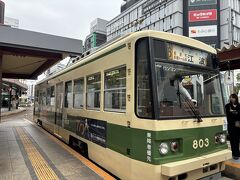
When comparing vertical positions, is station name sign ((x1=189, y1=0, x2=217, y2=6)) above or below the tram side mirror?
above

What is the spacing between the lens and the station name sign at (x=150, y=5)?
143ft

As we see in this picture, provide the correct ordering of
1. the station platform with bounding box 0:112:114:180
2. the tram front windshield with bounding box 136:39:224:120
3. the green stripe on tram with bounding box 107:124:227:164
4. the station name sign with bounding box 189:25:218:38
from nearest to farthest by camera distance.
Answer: the green stripe on tram with bounding box 107:124:227:164
the tram front windshield with bounding box 136:39:224:120
the station platform with bounding box 0:112:114:180
the station name sign with bounding box 189:25:218:38

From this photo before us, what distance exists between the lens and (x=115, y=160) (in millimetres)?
4562

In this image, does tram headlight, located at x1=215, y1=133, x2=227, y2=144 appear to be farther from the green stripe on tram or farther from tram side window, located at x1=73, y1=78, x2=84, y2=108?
tram side window, located at x1=73, y1=78, x2=84, y2=108

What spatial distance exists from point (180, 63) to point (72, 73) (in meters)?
3.78

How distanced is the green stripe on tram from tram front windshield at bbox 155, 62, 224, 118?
0.94ft

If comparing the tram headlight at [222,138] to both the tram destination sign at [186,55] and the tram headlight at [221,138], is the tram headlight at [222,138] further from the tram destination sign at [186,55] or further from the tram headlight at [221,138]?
the tram destination sign at [186,55]

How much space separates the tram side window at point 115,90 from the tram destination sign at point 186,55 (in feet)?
2.72

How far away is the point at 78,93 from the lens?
6.59 meters

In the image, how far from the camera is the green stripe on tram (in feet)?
12.2

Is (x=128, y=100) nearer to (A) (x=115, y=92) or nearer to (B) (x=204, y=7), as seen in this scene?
(A) (x=115, y=92)

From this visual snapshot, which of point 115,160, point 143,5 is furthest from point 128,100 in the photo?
point 143,5

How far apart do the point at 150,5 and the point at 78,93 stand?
42101mm

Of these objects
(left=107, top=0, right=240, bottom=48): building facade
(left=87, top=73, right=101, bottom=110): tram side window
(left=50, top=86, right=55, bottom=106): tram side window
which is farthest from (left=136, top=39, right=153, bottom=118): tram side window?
(left=107, top=0, right=240, bottom=48): building facade
